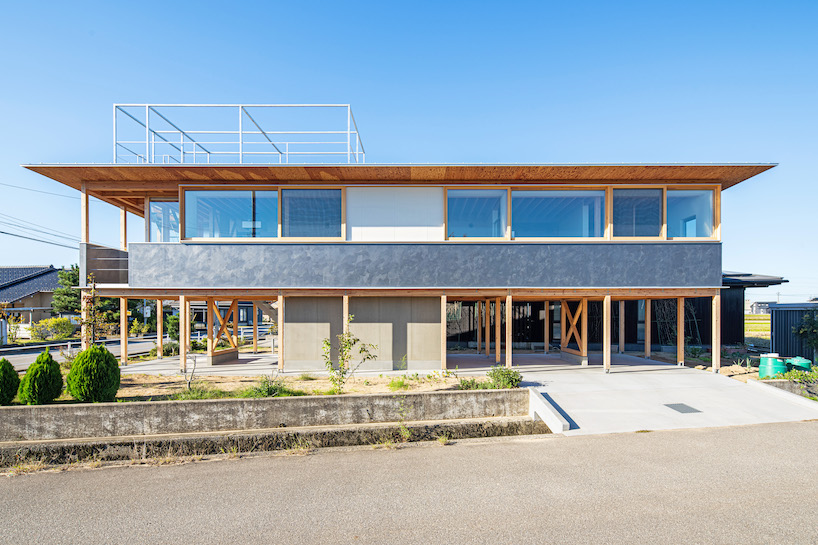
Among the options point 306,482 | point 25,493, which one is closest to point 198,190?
point 25,493

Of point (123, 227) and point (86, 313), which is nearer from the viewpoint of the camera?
point (86, 313)

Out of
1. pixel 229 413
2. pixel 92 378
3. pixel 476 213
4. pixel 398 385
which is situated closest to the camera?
pixel 229 413

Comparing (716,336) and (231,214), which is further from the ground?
(231,214)

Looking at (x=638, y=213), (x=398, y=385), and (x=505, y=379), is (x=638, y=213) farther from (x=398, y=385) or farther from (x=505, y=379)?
(x=398, y=385)

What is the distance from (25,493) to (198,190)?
10183mm

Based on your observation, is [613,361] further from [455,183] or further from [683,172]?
[455,183]

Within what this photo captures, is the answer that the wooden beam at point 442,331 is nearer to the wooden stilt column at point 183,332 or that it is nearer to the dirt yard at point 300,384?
the dirt yard at point 300,384

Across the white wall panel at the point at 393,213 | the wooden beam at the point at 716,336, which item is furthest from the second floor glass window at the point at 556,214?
the wooden beam at the point at 716,336

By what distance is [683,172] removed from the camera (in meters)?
13.0

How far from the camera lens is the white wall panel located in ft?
45.8

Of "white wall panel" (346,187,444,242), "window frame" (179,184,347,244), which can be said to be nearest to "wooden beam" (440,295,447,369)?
"white wall panel" (346,187,444,242)

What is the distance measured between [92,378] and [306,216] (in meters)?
7.36

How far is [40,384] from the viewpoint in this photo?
882 cm

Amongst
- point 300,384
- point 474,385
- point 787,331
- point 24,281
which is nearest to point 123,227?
point 300,384
